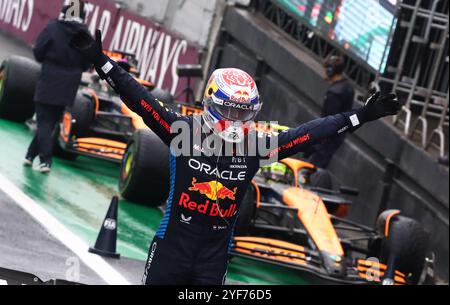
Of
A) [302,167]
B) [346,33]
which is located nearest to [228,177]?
[302,167]

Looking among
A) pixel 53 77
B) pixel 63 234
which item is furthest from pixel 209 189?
pixel 53 77

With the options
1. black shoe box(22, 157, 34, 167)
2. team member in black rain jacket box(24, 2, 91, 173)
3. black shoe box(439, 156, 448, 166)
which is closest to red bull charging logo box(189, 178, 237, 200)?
team member in black rain jacket box(24, 2, 91, 173)

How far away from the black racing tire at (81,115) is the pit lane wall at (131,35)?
552cm

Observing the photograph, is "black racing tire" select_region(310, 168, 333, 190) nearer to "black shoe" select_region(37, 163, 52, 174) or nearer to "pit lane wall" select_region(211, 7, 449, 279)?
"pit lane wall" select_region(211, 7, 449, 279)

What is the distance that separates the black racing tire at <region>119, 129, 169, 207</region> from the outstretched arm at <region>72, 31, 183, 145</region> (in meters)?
6.40

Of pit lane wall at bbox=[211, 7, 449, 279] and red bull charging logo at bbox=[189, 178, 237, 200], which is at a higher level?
red bull charging logo at bbox=[189, 178, 237, 200]

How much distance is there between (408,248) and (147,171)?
297cm

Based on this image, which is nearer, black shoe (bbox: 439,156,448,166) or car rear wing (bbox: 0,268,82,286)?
car rear wing (bbox: 0,268,82,286)

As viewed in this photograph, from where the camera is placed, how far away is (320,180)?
14.5 m

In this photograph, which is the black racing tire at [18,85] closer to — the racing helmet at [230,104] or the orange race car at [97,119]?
the orange race car at [97,119]

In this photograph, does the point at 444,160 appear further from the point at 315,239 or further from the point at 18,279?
the point at 18,279

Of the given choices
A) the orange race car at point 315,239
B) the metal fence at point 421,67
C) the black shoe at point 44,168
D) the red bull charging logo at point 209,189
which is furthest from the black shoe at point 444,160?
the red bull charging logo at point 209,189

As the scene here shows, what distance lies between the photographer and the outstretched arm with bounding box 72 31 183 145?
700cm

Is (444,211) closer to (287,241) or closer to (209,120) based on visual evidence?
(287,241)
